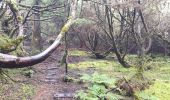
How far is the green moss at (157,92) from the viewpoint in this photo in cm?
993

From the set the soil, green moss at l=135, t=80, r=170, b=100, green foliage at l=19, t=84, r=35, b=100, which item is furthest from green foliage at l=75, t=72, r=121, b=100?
green foliage at l=19, t=84, r=35, b=100

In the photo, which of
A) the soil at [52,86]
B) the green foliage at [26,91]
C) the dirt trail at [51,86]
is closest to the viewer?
the green foliage at [26,91]

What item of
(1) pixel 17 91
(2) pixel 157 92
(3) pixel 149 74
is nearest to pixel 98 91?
(2) pixel 157 92

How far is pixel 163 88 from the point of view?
11805 mm

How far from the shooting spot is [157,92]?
11.2 m

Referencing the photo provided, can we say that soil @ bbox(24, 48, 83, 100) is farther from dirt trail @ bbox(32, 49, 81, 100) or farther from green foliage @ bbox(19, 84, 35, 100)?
green foliage @ bbox(19, 84, 35, 100)

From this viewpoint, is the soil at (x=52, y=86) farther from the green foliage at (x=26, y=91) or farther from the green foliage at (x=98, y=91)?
the green foliage at (x=98, y=91)

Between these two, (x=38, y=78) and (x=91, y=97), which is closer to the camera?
(x=91, y=97)

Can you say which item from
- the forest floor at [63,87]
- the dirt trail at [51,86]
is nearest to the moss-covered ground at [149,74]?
the forest floor at [63,87]

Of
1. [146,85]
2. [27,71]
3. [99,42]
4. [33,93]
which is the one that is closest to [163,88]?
[146,85]

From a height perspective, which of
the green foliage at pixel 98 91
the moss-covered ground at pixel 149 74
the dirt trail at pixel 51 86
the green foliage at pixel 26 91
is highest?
the green foliage at pixel 98 91

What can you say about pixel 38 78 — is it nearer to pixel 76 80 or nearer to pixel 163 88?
pixel 76 80

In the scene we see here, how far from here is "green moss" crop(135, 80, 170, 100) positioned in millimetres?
9934

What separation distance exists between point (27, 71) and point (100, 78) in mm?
4373
